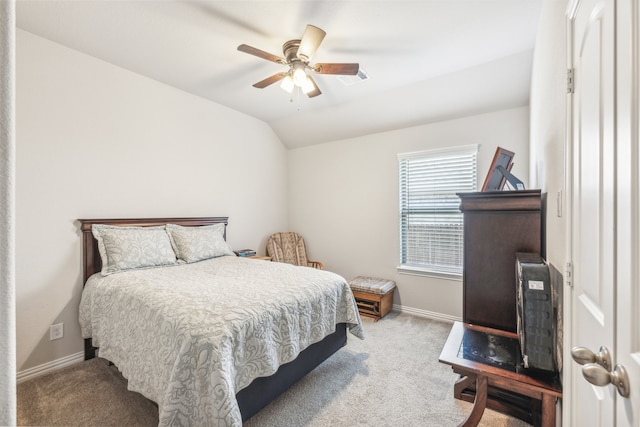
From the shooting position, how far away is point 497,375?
4.42 feet

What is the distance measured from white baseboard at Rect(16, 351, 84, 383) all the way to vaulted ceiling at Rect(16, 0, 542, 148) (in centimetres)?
271

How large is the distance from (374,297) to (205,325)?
2.32 metres

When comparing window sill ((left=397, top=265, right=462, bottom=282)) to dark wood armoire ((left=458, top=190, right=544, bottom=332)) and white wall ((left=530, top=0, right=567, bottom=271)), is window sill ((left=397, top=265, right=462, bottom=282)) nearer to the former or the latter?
dark wood armoire ((left=458, top=190, right=544, bottom=332))

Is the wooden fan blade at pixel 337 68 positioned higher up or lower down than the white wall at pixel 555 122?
higher up

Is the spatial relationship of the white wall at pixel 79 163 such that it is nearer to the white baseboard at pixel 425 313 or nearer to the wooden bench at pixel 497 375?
the white baseboard at pixel 425 313

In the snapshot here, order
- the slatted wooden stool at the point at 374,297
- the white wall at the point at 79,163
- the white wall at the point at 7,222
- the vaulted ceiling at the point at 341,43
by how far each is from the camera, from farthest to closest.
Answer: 1. the slatted wooden stool at the point at 374,297
2. the white wall at the point at 79,163
3. the vaulted ceiling at the point at 341,43
4. the white wall at the point at 7,222

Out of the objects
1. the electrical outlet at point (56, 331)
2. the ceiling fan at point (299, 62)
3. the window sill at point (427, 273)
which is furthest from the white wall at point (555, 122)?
the electrical outlet at point (56, 331)

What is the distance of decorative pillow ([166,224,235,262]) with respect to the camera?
9.70 ft

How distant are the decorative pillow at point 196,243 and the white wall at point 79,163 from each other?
0.97 feet

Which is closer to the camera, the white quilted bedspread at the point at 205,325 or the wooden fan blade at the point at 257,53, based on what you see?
the white quilted bedspread at the point at 205,325

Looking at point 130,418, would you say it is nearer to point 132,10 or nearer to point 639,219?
point 639,219

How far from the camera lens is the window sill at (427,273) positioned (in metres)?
3.26

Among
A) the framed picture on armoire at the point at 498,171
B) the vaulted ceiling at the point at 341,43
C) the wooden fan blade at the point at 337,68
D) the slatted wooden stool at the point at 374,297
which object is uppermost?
the vaulted ceiling at the point at 341,43

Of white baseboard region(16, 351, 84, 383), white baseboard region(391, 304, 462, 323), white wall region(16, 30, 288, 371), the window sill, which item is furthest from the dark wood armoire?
white baseboard region(16, 351, 84, 383)
